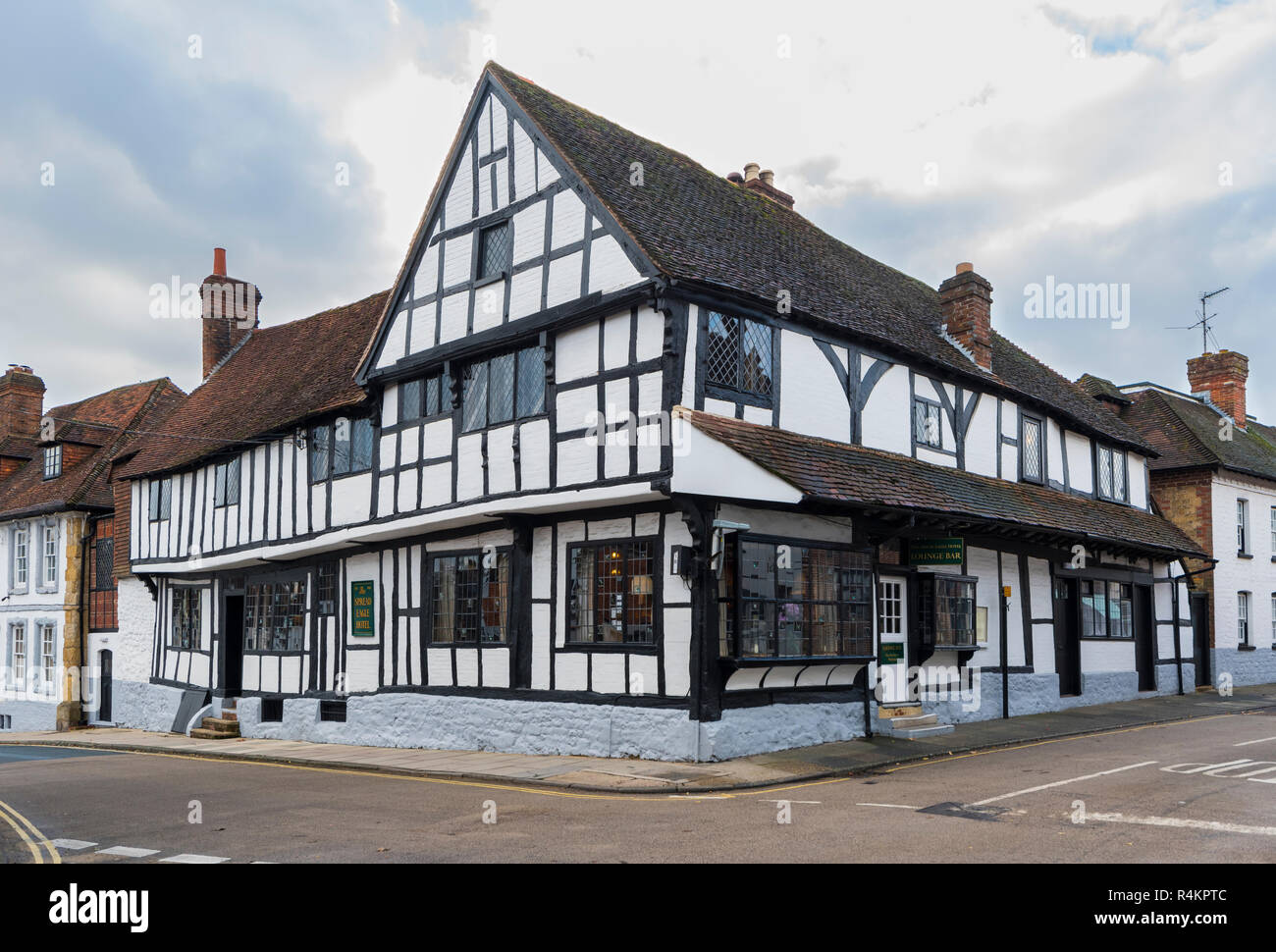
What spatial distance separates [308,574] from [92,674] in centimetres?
1270

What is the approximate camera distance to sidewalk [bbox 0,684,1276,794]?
41.1 ft

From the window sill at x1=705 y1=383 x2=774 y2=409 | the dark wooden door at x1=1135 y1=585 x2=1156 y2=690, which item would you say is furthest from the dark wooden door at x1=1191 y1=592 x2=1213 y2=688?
the window sill at x1=705 y1=383 x2=774 y2=409

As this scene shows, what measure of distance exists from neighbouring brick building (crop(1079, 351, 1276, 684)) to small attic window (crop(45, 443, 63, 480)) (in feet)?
103

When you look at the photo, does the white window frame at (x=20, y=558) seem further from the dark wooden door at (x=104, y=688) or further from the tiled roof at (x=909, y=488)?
the tiled roof at (x=909, y=488)

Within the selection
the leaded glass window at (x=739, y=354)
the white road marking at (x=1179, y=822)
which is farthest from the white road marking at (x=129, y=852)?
the leaded glass window at (x=739, y=354)

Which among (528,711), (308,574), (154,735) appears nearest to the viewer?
(528,711)

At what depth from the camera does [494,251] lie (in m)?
Result: 17.0

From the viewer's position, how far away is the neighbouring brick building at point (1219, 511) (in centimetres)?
2719


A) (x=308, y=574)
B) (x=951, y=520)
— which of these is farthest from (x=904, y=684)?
(x=308, y=574)

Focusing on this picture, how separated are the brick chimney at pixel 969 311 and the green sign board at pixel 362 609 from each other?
12.4 meters

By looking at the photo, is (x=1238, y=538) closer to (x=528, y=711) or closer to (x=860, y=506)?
(x=860, y=506)

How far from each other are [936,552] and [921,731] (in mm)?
2821

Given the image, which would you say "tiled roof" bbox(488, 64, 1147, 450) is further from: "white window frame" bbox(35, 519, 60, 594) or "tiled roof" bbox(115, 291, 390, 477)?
"white window frame" bbox(35, 519, 60, 594)

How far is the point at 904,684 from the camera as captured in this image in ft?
55.5
